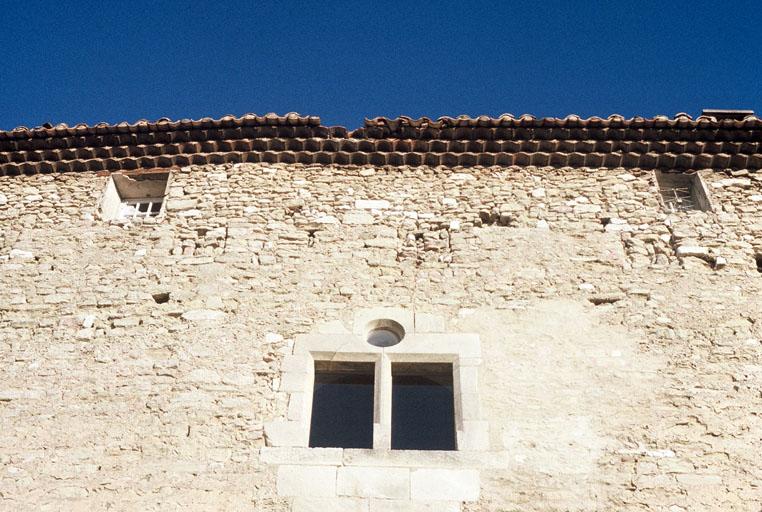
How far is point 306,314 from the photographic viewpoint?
20.5 ft

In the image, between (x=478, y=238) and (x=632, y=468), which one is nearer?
(x=632, y=468)

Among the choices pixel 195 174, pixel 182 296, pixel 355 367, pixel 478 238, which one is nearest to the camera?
pixel 355 367

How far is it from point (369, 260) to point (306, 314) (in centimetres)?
85

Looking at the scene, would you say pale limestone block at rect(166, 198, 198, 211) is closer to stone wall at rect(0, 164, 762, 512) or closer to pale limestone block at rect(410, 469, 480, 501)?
stone wall at rect(0, 164, 762, 512)

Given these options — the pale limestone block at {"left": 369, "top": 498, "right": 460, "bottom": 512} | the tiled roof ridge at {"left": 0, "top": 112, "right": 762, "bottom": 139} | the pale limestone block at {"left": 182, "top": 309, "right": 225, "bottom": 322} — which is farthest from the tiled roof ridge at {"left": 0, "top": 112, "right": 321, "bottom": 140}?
the pale limestone block at {"left": 369, "top": 498, "right": 460, "bottom": 512}

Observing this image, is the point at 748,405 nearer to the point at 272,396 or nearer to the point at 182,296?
the point at 272,396

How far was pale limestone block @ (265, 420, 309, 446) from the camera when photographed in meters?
5.29

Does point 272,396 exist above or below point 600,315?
below

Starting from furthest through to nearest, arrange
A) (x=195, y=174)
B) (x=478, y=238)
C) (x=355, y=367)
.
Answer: (x=195, y=174), (x=478, y=238), (x=355, y=367)

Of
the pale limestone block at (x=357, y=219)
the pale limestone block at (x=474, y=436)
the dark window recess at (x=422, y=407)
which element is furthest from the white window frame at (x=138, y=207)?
the pale limestone block at (x=474, y=436)

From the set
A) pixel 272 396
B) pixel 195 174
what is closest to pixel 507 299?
pixel 272 396

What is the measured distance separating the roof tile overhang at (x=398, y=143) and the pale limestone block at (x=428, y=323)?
2232mm

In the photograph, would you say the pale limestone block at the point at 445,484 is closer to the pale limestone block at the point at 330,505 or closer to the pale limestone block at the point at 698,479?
the pale limestone block at the point at 330,505

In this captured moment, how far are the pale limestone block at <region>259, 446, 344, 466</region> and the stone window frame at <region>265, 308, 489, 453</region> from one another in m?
0.05
